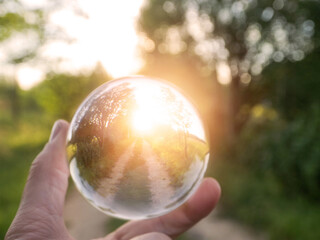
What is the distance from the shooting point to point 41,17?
11906 millimetres

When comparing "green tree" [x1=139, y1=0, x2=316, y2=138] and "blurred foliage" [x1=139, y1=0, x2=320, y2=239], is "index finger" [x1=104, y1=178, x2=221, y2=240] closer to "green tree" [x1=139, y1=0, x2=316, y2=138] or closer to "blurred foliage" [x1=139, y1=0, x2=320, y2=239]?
"blurred foliage" [x1=139, y1=0, x2=320, y2=239]

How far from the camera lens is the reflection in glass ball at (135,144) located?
197cm

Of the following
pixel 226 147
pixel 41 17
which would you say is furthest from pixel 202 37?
pixel 41 17

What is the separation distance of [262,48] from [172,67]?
5.38 m

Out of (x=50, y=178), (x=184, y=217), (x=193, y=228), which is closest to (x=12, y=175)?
(x=193, y=228)

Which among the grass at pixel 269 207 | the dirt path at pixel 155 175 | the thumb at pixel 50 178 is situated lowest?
the grass at pixel 269 207

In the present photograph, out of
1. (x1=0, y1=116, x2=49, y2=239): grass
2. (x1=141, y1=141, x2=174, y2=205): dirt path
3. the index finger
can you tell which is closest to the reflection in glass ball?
(x1=141, y1=141, x2=174, y2=205): dirt path

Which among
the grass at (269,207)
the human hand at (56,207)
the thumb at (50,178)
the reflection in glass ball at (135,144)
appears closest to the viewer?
the reflection in glass ball at (135,144)

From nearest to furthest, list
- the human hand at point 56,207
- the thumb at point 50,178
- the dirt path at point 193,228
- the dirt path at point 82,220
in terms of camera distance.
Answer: the human hand at point 56,207
the thumb at point 50,178
the dirt path at point 193,228
the dirt path at point 82,220

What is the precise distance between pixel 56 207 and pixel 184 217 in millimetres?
1230

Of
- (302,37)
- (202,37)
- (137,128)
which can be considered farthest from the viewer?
(202,37)

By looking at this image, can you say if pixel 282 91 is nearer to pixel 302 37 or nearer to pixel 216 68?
pixel 302 37

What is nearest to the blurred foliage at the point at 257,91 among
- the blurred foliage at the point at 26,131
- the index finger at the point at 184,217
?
the index finger at the point at 184,217

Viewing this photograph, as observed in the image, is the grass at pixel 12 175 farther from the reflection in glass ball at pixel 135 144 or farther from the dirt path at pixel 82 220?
the reflection in glass ball at pixel 135 144
